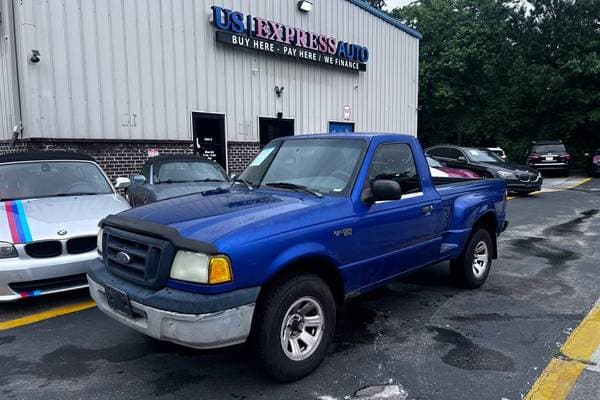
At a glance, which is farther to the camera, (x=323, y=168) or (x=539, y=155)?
(x=539, y=155)

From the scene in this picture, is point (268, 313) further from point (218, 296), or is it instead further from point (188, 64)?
point (188, 64)

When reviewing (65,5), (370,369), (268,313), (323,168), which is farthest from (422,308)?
(65,5)

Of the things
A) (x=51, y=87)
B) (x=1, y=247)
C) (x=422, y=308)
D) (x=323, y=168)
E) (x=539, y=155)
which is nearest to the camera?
(x=323, y=168)

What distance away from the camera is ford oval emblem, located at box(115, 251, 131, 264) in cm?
324

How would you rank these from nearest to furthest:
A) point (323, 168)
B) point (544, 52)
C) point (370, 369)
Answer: point (370, 369) < point (323, 168) < point (544, 52)

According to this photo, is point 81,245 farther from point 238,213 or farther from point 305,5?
point 305,5

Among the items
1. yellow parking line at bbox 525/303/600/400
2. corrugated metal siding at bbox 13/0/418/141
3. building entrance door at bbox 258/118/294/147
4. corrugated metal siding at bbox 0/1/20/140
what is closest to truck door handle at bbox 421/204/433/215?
yellow parking line at bbox 525/303/600/400

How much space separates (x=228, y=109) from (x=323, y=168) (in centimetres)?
993

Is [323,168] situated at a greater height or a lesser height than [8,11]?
lesser

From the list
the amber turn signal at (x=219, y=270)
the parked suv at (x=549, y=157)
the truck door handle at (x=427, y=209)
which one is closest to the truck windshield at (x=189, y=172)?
the truck door handle at (x=427, y=209)

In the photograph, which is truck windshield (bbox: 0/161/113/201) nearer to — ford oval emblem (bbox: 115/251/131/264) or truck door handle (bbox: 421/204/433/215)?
ford oval emblem (bbox: 115/251/131/264)

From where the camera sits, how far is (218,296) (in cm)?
285

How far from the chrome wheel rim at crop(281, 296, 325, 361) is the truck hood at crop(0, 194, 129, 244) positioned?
8.55ft

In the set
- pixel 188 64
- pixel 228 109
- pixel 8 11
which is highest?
pixel 8 11
